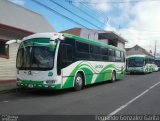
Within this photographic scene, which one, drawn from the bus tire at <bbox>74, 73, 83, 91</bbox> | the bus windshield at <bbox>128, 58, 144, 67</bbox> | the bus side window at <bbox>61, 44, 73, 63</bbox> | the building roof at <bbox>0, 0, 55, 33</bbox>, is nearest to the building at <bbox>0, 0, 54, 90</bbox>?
the building roof at <bbox>0, 0, 55, 33</bbox>

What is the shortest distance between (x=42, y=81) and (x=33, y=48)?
1.76m

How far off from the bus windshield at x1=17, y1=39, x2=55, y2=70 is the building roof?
644 centimetres

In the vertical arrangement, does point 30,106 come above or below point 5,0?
below

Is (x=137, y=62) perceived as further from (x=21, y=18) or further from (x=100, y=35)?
(x=21, y=18)

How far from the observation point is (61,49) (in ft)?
48.6

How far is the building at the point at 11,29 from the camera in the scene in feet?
65.4

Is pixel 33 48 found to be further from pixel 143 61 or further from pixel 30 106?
pixel 143 61

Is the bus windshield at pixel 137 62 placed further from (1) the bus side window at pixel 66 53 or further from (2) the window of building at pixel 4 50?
(1) the bus side window at pixel 66 53

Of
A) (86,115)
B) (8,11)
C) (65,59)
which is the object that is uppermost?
(8,11)

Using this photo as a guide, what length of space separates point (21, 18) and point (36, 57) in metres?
10.6

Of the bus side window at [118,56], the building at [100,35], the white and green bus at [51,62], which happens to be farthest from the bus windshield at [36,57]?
the building at [100,35]

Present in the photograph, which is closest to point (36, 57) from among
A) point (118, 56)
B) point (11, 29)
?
point (11, 29)

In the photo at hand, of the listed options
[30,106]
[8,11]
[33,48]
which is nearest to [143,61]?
[8,11]

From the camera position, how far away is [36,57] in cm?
1460
